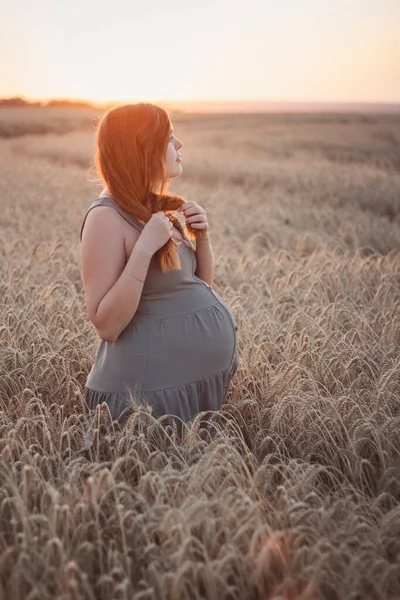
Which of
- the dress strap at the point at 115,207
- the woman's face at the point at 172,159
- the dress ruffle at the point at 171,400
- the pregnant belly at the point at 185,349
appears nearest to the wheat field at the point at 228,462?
the dress ruffle at the point at 171,400

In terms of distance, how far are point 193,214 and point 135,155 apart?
0.43 metres

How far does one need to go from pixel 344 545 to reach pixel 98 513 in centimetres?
83

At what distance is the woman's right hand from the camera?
2.30 metres

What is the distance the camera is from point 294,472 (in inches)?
87.4

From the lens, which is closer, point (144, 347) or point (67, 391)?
point (144, 347)

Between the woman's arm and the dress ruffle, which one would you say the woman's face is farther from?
the dress ruffle

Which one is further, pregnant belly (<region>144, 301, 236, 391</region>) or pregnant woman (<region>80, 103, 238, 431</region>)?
pregnant belly (<region>144, 301, 236, 391</region>)

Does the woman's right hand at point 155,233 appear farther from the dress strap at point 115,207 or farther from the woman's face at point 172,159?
the woman's face at point 172,159

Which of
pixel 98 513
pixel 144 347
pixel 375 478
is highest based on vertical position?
pixel 144 347

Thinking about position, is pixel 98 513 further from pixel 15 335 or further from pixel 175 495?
pixel 15 335

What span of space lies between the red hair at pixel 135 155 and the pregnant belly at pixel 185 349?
266 mm

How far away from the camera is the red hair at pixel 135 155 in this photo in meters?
2.36

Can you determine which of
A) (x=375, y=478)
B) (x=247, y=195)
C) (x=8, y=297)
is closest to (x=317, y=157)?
(x=247, y=195)

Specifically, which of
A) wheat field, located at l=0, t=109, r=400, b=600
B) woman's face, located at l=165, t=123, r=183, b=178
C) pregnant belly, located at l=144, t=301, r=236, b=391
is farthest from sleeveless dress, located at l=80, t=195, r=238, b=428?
woman's face, located at l=165, t=123, r=183, b=178
